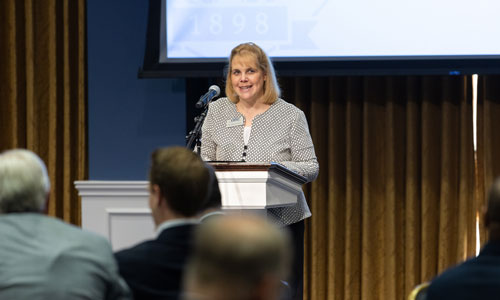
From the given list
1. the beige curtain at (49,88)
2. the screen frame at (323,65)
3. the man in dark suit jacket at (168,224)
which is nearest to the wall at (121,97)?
the beige curtain at (49,88)

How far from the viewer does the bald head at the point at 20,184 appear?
1.67 metres

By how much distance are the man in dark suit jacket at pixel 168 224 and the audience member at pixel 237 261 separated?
73 cm

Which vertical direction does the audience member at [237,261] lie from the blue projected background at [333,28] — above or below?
below

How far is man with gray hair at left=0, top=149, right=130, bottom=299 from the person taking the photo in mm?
1557

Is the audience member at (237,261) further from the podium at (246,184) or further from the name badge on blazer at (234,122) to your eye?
the name badge on blazer at (234,122)

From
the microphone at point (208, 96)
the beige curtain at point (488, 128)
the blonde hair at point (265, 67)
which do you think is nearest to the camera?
the microphone at point (208, 96)

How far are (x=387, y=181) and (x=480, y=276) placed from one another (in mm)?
3308

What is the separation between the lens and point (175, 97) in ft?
15.6

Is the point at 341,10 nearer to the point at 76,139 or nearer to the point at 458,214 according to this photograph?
the point at 458,214

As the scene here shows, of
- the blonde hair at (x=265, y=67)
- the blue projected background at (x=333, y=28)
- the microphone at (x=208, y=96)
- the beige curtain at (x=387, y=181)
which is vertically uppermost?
the blue projected background at (x=333, y=28)

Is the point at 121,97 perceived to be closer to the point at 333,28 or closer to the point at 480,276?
the point at 333,28

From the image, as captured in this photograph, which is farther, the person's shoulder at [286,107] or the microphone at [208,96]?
the person's shoulder at [286,107]

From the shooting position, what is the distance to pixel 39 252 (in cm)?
157

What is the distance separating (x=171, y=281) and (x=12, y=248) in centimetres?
35
